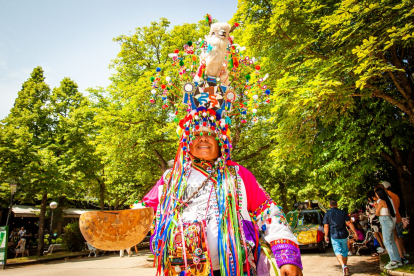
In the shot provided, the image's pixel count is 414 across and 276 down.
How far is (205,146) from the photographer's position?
8.38 ft

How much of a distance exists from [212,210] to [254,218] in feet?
1.32

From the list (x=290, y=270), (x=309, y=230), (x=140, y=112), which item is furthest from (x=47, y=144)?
(x=290, y=270)

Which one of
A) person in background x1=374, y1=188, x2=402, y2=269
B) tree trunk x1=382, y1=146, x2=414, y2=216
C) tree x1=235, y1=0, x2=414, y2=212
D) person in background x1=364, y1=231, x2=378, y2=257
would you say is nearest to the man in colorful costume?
tree x1=235, y1=0, x2=414, y2=212

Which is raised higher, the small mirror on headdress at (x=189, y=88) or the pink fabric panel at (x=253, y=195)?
the small mirror on headdress at (x=189, y=88)

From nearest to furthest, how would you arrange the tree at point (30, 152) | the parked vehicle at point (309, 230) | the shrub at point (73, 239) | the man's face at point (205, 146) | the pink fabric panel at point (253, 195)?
the pink fabric panel at point (253, 195) < the man's face at point (205, 146) < the parked vehicle at point (309, 230) < the tree at point (30, 152) < the shrub at point (73, 239)

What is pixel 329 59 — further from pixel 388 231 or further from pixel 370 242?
pixel 370 242

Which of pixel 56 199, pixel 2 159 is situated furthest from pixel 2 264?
pixel 56 199

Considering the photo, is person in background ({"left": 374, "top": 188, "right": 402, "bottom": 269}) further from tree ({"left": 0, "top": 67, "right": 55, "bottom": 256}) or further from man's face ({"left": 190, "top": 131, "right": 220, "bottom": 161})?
tree ({"left": 0, "top": 67, "right": 55, "bottom": 256})

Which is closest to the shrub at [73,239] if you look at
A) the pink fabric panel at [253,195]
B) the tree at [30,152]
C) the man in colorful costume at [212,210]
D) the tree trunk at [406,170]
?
the tree at [30,152]

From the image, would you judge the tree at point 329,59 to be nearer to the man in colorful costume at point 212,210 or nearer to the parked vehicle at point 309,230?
the man in colorful costume at point 212,210

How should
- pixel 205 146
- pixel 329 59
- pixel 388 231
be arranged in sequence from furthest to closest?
pixel 329 59 < pixel 388 231 < pixel 205 146

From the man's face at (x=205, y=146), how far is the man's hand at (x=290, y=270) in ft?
3.58

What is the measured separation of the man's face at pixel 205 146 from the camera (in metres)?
2.55

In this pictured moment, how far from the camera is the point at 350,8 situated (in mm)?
5273
